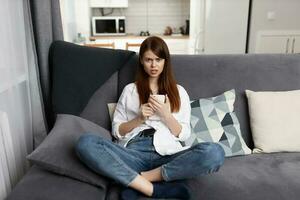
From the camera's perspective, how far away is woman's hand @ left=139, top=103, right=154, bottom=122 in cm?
147

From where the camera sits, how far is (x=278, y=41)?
3615 mm

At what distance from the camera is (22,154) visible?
1638 mm

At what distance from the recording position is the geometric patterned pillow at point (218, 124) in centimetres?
162

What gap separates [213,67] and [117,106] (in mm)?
653

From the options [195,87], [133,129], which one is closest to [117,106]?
[133,129]

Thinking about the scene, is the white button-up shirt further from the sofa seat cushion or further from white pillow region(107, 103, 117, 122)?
the sofa seat cushion

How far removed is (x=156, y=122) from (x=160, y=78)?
0.25 m

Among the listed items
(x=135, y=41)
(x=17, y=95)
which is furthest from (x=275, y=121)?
(x=135, y=41)

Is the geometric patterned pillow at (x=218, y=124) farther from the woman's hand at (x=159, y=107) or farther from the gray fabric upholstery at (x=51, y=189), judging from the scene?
the gray fabric upholstery at (x=51, y=189)

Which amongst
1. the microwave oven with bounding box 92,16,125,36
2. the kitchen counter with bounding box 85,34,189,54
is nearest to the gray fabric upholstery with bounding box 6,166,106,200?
the kitchen counter with bounding box 85,34,189,54

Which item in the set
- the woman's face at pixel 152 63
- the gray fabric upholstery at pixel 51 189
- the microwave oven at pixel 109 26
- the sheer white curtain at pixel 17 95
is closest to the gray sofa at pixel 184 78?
the sheer white curtain at pixel 17 95

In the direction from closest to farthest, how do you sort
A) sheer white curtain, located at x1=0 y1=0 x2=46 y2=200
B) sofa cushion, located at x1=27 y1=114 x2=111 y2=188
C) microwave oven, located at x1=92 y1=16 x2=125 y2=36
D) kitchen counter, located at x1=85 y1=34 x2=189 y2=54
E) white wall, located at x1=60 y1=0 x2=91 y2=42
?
1. sofa cushion, located at x1=27 y1=114 x2=111 y2=188
2. sheer white curtain, located at x1=0 y1=0 x2=46 y2=200
3. white wall, located at x1=60 y1=0 x2=91 y2=42
4. kitchen counter, located at x1=85 y1=34 x2=189 y2=54
5. microwave oven, located at x1=92 y1=16 x2=125 y2=36

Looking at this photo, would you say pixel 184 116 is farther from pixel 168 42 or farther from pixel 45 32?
pixel 168 42

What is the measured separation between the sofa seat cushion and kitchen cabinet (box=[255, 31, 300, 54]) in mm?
2414
